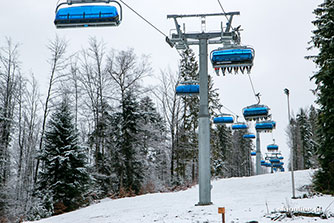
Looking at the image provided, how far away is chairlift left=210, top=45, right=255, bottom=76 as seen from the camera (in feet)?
36.5

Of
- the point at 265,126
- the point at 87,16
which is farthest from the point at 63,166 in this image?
the point at 87,16

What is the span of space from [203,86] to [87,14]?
21.4 feet

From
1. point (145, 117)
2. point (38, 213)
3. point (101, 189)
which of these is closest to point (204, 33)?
point (38, 213)

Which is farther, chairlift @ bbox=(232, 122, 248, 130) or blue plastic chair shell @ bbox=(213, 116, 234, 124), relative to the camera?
chairlift @ bbox=(232, 122, 248, 130)

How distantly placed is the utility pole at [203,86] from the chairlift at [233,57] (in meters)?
1.36

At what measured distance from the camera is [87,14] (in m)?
7.38

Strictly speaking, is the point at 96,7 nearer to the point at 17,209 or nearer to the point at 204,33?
the point at 204,33

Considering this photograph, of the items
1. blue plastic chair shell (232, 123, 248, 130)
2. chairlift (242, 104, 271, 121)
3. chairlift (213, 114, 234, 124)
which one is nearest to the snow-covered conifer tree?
chairlift (213, 114, 234, 124)

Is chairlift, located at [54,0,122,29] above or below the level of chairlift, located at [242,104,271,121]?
above

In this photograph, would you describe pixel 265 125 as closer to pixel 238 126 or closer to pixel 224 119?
pixel 238 126

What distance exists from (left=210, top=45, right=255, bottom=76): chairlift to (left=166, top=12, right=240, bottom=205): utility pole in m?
1.36

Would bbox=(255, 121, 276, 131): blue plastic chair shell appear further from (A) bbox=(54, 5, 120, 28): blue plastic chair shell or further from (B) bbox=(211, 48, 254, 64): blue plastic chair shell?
(A) bbox=(54, 5, 120, 28): blue plastic chair shell

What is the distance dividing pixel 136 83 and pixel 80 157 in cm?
1099

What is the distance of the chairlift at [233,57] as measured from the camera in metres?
11.1
